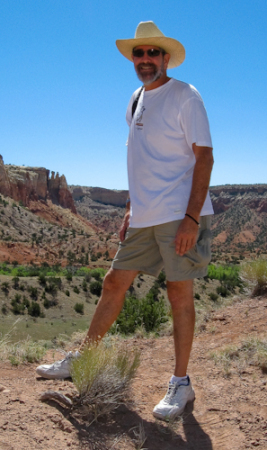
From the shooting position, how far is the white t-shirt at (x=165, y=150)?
8.69ft

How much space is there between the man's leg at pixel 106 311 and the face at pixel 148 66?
49.7 inches

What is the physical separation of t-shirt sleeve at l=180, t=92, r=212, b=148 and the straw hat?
427 mm

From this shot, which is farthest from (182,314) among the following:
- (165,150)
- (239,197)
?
(239,197)

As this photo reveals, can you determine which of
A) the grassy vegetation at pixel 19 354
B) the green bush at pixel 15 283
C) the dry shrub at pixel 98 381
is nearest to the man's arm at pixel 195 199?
the dry shrub at pixel 98 381

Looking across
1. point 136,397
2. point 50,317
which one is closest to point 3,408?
point 136,397

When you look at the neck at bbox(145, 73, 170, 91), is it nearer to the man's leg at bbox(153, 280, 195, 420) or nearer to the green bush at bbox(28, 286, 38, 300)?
the man's leg at bbox(153, 280, 195, 420)

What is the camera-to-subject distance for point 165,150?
274 cm

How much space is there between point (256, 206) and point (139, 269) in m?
76.6

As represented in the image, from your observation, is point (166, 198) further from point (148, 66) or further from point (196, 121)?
point (148, 66)

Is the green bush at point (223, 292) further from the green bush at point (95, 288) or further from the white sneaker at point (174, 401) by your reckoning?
the white sneaker at point (174, 401)

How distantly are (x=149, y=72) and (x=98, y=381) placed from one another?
6.46 feet

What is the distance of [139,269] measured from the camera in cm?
283

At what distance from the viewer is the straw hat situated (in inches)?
109

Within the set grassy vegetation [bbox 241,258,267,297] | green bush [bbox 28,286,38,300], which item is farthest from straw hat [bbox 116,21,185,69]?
green bush [bbox 28,286,38,300]
